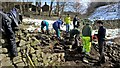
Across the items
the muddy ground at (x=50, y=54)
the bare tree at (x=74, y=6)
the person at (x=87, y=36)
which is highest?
the person at (x=87, y=36)

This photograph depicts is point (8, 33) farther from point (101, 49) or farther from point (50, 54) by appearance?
point (101, 49)

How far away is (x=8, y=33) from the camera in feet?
32.4

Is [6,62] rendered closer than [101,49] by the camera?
Yes

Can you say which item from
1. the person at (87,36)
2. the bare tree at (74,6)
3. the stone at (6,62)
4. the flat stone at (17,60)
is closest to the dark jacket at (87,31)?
the person at (87,36)

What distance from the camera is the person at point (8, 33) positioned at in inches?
383

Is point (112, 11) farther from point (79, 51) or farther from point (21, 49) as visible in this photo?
point (21, 49)

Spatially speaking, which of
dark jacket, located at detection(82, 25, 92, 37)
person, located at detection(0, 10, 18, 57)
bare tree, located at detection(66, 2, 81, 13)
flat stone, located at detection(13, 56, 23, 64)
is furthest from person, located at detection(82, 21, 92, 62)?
bare tree, located at detection(66, 2, 81, 13)

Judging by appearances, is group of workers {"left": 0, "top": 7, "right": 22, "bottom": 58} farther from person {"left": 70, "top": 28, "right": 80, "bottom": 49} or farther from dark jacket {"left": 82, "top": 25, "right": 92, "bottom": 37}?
person {"left": 70, "top": 28, "right": 80, "bottom": 49}

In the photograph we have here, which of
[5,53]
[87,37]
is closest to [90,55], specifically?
[87,37]

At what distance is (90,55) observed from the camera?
1236 cm

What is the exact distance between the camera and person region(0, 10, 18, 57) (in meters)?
9.72

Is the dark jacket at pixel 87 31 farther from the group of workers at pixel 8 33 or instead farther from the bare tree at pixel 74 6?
the bare tree at pixel 74 6

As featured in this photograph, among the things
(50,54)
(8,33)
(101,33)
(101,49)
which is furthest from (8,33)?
(101,49)

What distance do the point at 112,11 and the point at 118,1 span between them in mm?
2697
